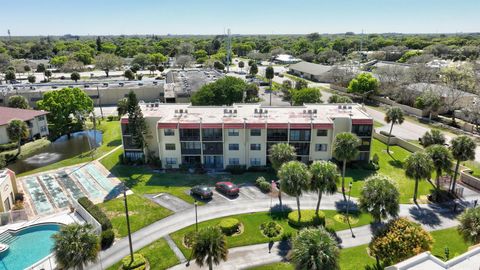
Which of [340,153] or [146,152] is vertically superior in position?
[340,153]

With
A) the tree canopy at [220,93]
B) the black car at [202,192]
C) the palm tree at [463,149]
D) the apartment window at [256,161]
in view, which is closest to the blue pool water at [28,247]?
the black car at [202,192]

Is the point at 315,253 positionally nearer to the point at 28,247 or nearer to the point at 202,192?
the point at 202,192

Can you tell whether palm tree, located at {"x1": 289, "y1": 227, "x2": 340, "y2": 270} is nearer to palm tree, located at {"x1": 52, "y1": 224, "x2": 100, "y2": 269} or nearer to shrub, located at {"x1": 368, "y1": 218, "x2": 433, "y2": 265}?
shrub, located at {"x1": 368, "y1": 218, "x2": 433, "y2": 265}

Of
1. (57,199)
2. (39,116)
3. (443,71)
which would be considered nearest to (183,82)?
(39,116)

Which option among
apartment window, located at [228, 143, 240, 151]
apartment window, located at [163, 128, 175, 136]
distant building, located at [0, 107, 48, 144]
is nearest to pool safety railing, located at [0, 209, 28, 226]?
apartment window, located at [163, 128, 175, 136]

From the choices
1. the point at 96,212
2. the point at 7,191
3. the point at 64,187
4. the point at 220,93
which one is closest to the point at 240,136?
the point at 96,212

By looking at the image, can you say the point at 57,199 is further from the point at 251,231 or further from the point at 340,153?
the point at 340,153
